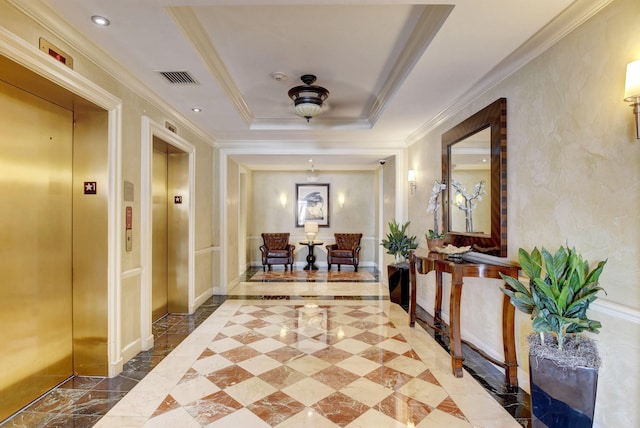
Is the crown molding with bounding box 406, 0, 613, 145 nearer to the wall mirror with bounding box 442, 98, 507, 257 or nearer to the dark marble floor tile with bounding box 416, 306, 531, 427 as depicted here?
the wall mirror with bounding box 442, 98, 507, 257

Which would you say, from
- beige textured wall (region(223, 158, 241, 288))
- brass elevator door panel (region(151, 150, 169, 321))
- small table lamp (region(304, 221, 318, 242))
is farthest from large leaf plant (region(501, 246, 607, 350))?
small table lamp (region(304, 221, 318, 242))

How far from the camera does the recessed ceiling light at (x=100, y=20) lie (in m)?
2.14

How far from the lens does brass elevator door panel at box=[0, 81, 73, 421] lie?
7.34 feet

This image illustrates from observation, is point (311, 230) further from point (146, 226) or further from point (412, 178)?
point (146, 226)

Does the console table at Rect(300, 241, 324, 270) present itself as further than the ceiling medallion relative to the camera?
Yes

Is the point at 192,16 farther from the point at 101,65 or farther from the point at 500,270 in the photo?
the point at 500,270

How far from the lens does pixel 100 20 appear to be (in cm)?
218

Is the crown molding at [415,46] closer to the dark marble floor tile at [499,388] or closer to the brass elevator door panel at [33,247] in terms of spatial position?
the dark marble floor tile at [499,388]

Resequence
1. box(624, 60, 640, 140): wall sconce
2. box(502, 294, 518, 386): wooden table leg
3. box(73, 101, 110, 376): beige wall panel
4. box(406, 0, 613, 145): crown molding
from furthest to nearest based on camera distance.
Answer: box(73, 101, 110, 376): beige wall panel < box(502, 294, 518, 386): wooden table leg < box(406, 0, 613, 145): crown molding < box(624, 60, 640, 140): wall sconce

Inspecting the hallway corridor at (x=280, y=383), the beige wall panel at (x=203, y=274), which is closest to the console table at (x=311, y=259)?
the beige wall panel at (x=203, y=274)

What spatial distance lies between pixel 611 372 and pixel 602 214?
93cm

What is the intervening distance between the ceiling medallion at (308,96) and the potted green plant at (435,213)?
1760mm

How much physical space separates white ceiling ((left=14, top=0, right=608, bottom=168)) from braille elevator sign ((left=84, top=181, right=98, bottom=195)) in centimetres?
106

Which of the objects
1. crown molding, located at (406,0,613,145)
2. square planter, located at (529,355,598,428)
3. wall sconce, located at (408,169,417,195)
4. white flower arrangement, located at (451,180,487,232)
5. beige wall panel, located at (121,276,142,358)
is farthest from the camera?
wall sconce, located at (408,169,417,195)
